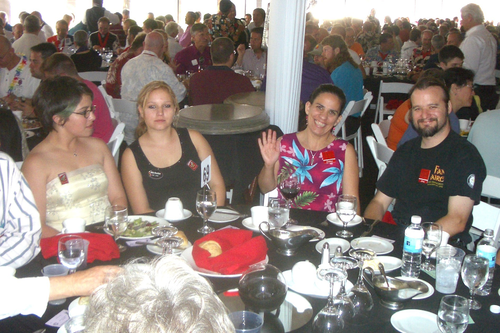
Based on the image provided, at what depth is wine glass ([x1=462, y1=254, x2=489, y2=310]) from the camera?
1476 mm

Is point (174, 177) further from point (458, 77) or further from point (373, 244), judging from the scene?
point (458, 77)

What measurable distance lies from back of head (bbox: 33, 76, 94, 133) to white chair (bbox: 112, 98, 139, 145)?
1.64 meters

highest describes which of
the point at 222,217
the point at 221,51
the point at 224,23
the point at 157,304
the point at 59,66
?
the point at 224,23

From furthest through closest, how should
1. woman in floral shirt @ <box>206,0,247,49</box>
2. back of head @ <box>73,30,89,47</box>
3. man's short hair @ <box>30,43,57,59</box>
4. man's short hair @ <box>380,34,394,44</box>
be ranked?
man's short hair @ <box>380,34,394,44</box>, woman in floral shirt @ <box>206,0,247,49</box>, back of head @ <box>73,30,89,47</box>, man's short hair @ <box>30,43,57,59</box>

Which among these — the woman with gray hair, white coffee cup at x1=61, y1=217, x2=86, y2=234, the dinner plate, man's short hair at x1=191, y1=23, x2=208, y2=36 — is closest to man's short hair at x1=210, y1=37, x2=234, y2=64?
man's short hair at x1=191, y1=23, x2=208, y2=36

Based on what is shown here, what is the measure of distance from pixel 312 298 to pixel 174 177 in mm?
1430

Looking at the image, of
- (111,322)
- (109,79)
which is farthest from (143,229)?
(109,79)

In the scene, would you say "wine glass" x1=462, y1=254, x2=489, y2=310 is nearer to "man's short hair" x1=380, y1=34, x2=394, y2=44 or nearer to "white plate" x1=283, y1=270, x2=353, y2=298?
"white plate" x1=283, y1=270, x2=353, y2=298

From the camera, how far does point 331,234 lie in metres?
1.99

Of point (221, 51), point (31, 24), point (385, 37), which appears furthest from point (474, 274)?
point (385, 37)

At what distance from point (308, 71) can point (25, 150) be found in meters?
2.93

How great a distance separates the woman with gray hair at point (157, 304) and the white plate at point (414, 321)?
71cm

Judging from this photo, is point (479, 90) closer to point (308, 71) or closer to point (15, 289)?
point (308, 71)

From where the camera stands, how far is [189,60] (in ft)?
24.0
